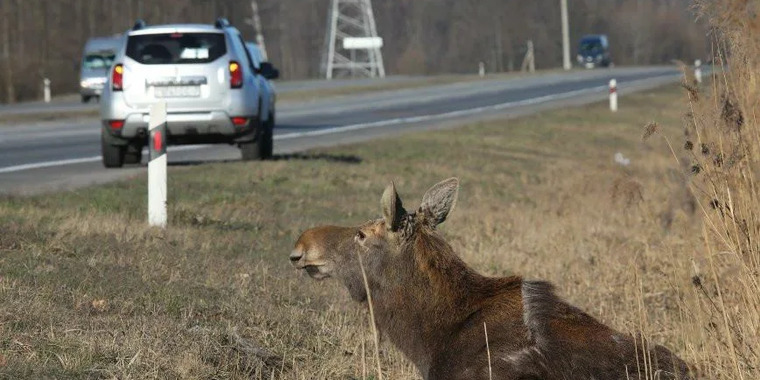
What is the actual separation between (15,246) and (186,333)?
275cm

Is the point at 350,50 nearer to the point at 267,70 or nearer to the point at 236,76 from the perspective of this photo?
the point at 267,70

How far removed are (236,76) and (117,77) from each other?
159 cm

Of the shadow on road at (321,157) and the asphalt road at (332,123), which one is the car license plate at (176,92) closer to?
the asphalt road at (332,123)

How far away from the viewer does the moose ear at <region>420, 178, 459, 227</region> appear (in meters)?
6.33

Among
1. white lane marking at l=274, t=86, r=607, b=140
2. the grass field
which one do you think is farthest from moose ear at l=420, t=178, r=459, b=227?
white lane marking at l=274, t=86, r=607, b=140

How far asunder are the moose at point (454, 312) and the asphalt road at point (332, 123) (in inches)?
373

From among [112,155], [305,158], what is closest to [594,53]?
[305,158]

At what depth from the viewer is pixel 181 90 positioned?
61.9 feet

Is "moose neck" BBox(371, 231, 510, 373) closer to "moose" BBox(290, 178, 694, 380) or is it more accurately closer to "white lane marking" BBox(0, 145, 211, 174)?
"moose" BBox(290, 178, 694, 380)

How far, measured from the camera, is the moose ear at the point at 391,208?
241 inches

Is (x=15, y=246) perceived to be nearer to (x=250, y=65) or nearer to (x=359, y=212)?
(x=359, y=212)

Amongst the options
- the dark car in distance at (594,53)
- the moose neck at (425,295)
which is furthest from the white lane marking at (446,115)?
the dark car in distance at (594,53)

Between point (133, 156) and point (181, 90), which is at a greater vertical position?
point (181, 90)

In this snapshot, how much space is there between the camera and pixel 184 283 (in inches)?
376
